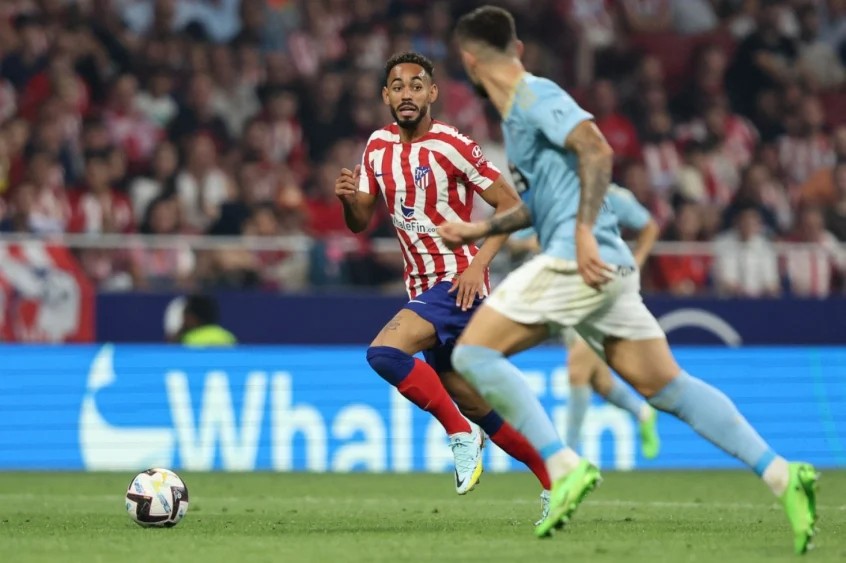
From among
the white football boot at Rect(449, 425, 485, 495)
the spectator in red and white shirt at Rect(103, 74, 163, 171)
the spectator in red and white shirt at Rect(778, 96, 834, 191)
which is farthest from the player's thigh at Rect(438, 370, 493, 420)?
the spectator in red and white shirt at Rect(778, 96, 834, 191)

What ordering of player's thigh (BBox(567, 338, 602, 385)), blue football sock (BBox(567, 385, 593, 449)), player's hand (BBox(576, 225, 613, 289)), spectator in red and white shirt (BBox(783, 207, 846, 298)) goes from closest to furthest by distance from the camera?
player's hand (BBox(576, 225, 613, 289))
player's thigh (BBox(567, 338, 602, 385))
blue football sock (BBox(567, 385, 593, 449))
spectator in red and white shirt (BBox(783, 207, 846, 298))

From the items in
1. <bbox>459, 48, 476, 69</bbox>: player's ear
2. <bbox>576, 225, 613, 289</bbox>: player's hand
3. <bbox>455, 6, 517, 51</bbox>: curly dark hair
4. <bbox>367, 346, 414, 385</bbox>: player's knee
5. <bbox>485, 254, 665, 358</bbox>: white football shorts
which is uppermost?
<bbox>455, 6, 517, 51</bbox>: curly dark hair

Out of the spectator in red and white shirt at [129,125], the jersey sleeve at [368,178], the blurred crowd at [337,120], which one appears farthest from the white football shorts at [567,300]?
the spectator in red and white shirt at [129,125]

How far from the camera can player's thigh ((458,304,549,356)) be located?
679 cm

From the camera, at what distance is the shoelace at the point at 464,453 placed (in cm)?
845

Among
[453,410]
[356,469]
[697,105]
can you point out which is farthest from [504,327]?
[697,105]

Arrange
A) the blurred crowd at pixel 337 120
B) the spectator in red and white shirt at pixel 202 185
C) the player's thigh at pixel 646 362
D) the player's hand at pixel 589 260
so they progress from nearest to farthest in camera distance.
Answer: the player's hand at pixel 589 260, the player's thigh at pixel 646 362, the blurred crowd at pixel 337 120, the spectator in red and white shirt at pixel 202 185

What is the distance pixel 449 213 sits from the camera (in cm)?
877

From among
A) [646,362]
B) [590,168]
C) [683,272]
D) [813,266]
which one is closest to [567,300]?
[646,362]

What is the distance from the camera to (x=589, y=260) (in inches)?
260

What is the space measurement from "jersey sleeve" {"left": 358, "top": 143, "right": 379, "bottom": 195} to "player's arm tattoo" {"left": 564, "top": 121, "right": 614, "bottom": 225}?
237 centimetres

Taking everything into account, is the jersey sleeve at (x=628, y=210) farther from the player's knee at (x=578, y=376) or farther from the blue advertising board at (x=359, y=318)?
the blue advertising board at (x=359, y=318)

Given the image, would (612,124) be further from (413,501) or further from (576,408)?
(413,501)

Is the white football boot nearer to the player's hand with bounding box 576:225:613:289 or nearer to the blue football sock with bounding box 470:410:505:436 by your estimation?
the blue football sock with bounding box 470:410:505:436
